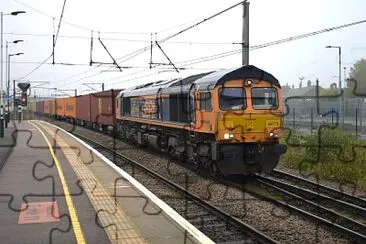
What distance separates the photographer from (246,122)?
50.5ft

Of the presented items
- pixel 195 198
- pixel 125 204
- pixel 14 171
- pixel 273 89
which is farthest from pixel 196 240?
pixel 14 171

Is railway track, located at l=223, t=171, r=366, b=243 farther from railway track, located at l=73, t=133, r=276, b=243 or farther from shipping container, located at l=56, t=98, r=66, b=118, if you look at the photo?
shipping container, located at l=56, t=98, r=66, b=118

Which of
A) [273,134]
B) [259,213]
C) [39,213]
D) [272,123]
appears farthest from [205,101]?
[39,213]

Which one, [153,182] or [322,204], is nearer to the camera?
[322,204]

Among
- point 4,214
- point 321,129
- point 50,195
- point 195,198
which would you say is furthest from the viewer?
point 321,129

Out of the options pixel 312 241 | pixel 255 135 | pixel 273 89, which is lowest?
pixel 312 241

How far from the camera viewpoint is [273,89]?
16047 mm

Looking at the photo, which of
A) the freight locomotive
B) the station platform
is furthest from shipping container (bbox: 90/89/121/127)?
the station platform

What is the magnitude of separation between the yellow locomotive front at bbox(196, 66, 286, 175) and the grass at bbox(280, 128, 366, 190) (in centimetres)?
253

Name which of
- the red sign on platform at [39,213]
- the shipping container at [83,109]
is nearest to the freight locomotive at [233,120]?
the red sign on platform at [39,213]

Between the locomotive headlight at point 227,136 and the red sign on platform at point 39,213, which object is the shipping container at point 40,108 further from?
the red sign on platform at point 39,213

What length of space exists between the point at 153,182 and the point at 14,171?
4.66 m

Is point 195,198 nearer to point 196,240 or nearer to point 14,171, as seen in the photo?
point 196,240

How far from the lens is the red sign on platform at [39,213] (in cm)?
952
